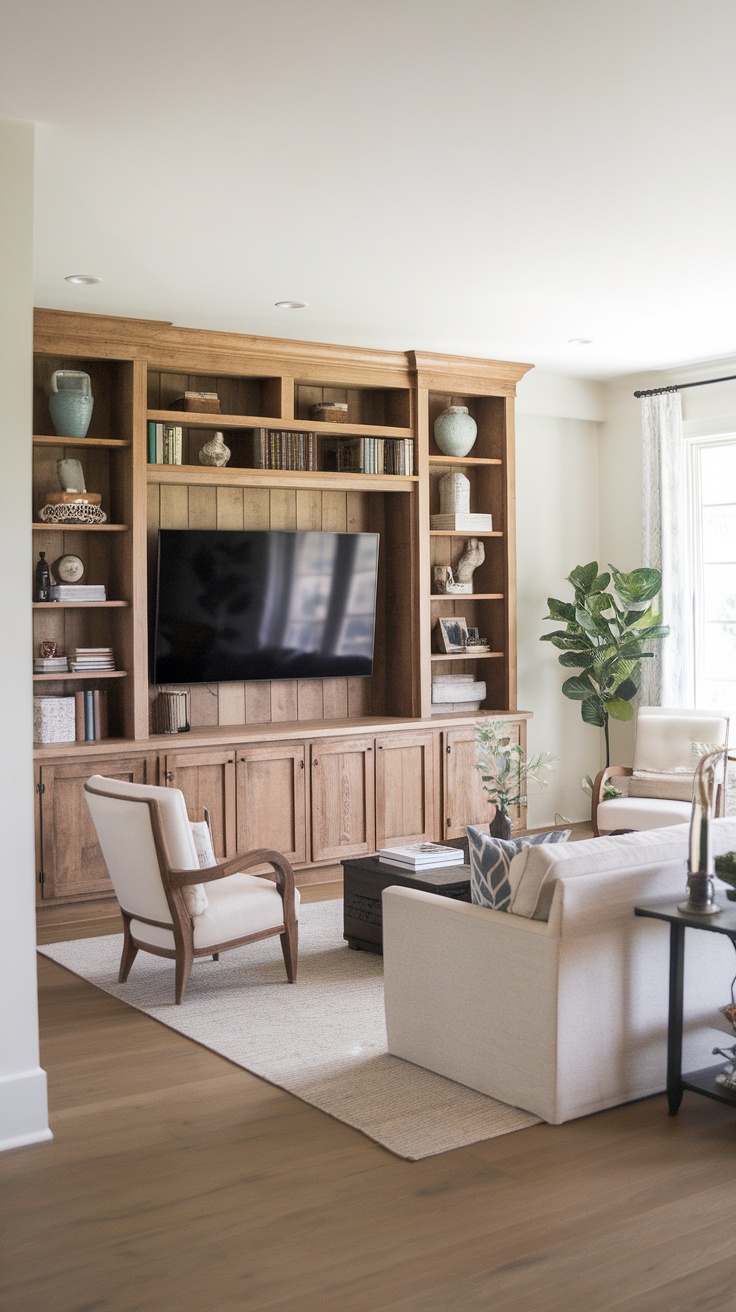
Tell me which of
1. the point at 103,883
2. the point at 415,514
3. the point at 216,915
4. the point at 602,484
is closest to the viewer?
the point at 216,915

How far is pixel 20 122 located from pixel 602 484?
208 inches

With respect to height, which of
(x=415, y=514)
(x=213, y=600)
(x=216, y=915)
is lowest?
(x=216, y=915)

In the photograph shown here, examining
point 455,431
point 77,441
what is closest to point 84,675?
point 77,441

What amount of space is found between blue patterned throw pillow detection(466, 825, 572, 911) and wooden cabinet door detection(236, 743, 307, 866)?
2666 mm

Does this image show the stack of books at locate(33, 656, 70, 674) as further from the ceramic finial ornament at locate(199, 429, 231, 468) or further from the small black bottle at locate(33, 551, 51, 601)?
the ceramic finial ornament at locate(199, 429, 231, 468)

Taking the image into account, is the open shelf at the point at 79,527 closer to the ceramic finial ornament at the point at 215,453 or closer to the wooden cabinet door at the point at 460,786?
the ceramic finial ornament at the point at 215,453

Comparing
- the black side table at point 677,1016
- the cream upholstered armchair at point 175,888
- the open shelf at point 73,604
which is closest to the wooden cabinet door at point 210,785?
the open shelf at point 73,604

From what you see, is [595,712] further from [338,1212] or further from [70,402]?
[338,1212]

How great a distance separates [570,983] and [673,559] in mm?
4477

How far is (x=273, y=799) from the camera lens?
6289 millimetres

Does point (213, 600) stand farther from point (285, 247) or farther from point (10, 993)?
point (10, 993)

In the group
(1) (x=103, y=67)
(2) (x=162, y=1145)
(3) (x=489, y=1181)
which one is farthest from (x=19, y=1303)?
(1) (x=103, y=67)

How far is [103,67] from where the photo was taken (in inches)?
125

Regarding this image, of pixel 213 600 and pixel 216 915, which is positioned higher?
pixel 213 600
